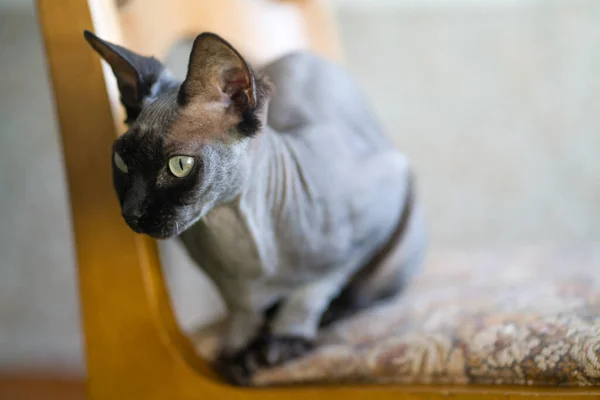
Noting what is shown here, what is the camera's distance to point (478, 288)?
2.90 ft

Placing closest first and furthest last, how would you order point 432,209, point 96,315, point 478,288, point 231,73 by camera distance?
point 231,73
point 96,315
point 478,288
point 432,209

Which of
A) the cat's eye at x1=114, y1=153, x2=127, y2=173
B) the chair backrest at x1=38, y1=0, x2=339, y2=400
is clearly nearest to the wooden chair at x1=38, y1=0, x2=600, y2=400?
the chair backrest at x1=38, y1=0, x2=339, y2=400

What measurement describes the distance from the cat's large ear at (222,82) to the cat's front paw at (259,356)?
0.29 meters

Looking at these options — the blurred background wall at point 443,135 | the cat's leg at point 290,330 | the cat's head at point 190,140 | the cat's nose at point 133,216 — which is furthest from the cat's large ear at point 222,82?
the blurred background wall at point 443,135

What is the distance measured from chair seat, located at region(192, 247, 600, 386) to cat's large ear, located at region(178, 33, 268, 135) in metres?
0.30

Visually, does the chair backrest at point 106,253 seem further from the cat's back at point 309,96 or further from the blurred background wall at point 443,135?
the blurred background wall at point 443,135

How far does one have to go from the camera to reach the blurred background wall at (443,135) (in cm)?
138

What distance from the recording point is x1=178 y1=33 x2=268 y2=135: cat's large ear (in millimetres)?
496

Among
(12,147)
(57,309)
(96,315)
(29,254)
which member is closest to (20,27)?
(12,147)

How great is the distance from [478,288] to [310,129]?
409mm

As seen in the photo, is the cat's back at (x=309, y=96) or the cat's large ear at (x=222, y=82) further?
the cat's back at (x=309, y=96)

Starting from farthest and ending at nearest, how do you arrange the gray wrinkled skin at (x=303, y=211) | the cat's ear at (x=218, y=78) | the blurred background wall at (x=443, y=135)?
the blurred background wall at (x=443, y=135), the gray wrinkled skin at (x=303, y=211), the cat's ear at (x=218, y=78)

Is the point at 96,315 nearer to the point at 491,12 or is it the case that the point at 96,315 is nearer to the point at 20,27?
the point at 20,27

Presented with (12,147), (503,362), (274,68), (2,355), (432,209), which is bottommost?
(2,355)
